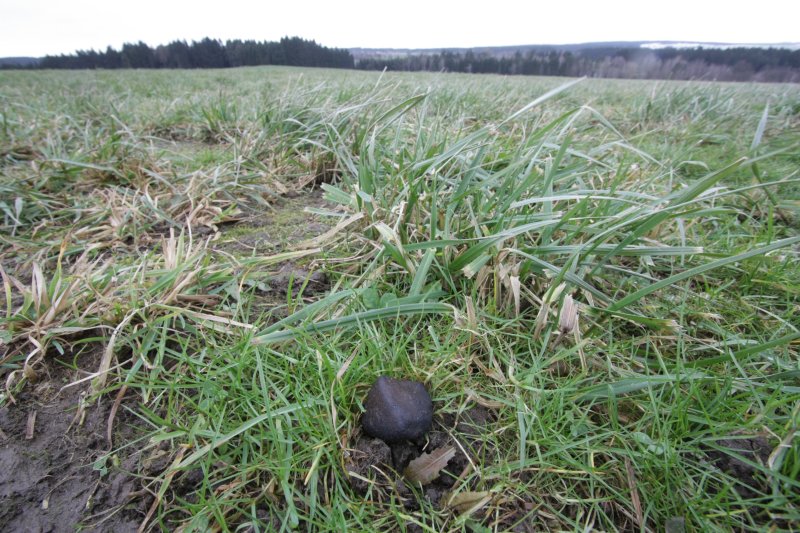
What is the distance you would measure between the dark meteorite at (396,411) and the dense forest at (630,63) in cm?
210

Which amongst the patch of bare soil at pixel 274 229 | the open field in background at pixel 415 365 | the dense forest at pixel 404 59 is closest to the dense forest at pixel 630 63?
the dense forest at pixel 404 59

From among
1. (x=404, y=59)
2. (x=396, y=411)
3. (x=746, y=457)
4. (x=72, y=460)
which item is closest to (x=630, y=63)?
(x=404, y=59)

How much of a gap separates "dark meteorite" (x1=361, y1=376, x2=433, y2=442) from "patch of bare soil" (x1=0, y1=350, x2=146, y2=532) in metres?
0.47

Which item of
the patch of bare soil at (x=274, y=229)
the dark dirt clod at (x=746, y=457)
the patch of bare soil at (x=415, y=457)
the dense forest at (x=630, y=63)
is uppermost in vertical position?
the dense forest at (x=630, y=63)

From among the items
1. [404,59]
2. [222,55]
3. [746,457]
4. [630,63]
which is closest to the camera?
[746,457]

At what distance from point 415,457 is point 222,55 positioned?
12.9 meters

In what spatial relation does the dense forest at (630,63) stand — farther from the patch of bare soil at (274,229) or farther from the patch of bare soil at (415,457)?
the patch of bare soil at (415,457)

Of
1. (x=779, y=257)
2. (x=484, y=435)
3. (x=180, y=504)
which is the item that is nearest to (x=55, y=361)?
(x=180, y=504)

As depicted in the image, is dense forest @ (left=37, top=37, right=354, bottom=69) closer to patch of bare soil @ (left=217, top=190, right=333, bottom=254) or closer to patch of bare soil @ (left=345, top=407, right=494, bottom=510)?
patch of bare soil @ (left=217, top=190, right=333, bottom=254)

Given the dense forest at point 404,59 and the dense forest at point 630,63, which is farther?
the dense forest at point 404,59

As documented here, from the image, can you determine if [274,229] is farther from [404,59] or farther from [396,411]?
[404,59]

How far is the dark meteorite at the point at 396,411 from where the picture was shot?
791 mm

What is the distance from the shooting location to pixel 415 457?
0.81m

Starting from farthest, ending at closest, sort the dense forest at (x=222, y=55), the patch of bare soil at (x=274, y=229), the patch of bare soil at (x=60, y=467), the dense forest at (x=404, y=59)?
1. the dense forest at (x=222, y=55)
2. the dense forest at (x=404, y=59)
3. the patch of bare soil at (x=274, y=229)
4. the patch of bare soil at (x=60, y=467)
